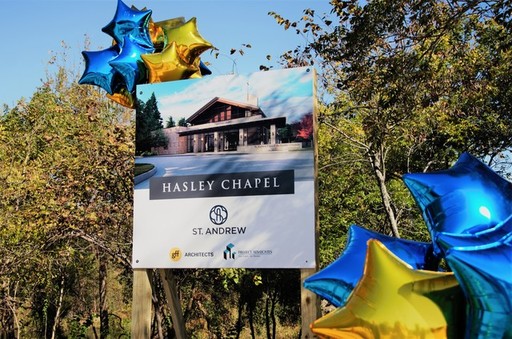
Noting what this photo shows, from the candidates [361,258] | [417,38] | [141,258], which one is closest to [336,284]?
[361,258]

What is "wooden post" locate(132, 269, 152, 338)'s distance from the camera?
4.05 m

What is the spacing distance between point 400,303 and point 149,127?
247cm

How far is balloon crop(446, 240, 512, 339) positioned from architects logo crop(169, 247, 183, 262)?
2.21 metres

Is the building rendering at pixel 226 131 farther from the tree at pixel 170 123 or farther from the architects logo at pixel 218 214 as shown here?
the architects logo at pixel 218 214

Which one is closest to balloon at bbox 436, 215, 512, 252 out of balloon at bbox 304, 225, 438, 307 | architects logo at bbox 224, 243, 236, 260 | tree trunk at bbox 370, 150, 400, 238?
balloon at bbox 304, 225, 438, 307

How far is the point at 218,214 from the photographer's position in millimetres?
3766

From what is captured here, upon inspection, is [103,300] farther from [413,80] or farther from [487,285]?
[487,285]

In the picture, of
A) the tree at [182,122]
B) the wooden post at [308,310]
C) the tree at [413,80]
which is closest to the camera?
the wooden post at [308,310]

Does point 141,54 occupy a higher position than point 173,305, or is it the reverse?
point 141,54

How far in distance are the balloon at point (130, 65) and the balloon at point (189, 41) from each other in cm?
28

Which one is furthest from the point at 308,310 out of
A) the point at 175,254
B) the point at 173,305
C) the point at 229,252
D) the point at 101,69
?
the point at 101,69

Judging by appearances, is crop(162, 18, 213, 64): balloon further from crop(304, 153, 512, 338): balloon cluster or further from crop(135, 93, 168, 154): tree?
crop(304, 153, 512, 338): balloon cluster

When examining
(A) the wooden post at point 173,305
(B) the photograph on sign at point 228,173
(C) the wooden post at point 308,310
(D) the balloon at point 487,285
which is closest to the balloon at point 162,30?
(B) the photograph on sign at point 228,173

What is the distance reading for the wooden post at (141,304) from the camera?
4051mm
